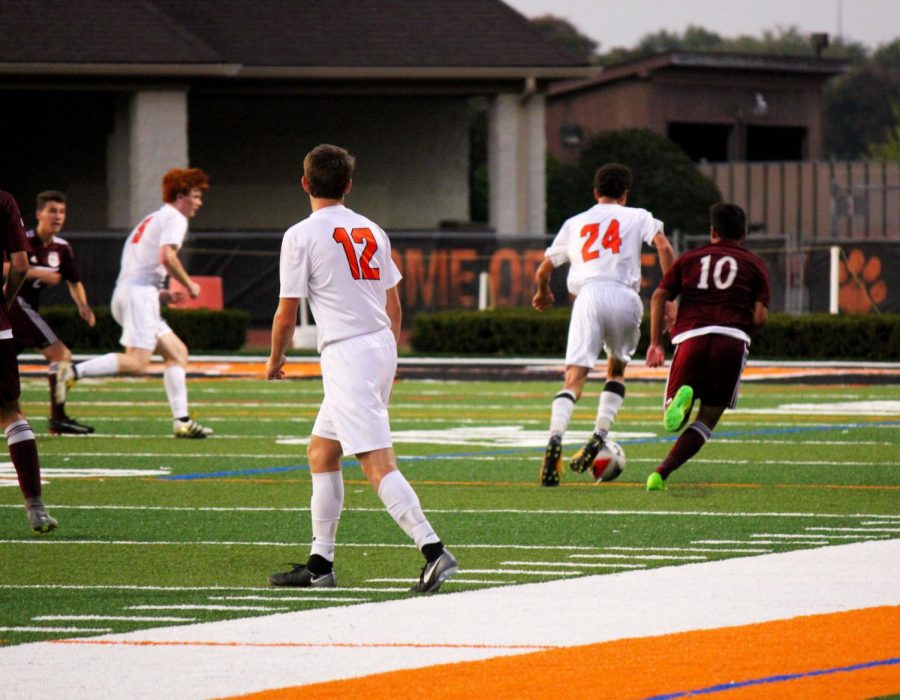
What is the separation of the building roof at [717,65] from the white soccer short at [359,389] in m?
52.3

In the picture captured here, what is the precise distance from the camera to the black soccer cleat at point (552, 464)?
39.9ft

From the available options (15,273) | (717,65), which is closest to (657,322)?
(15,273)

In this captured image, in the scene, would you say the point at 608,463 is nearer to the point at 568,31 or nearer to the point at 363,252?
the point at 363,252

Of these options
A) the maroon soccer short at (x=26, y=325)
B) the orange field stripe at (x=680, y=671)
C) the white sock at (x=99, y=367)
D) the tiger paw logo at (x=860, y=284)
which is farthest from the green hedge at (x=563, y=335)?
the orange field stripe at (x=680, y=671)

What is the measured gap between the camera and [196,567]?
8.72m

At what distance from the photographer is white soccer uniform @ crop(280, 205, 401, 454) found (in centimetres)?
795

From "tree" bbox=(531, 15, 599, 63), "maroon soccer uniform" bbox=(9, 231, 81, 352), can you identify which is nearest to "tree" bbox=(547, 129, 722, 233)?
"maroon soccer uniform" bbox=(9, 231, 81, 352)

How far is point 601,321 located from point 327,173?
4703 mm

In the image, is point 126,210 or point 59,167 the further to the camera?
point 59,167

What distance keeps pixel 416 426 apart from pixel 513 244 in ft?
46.3

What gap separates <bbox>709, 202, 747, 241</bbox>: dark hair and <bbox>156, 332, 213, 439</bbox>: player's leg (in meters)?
5.41

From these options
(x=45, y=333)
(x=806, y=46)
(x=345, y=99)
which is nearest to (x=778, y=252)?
(x=345, y=99)

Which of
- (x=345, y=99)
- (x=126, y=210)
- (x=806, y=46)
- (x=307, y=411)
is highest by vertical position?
(x=806, y=46)

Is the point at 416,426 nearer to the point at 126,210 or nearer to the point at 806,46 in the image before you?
the point at 126,210
